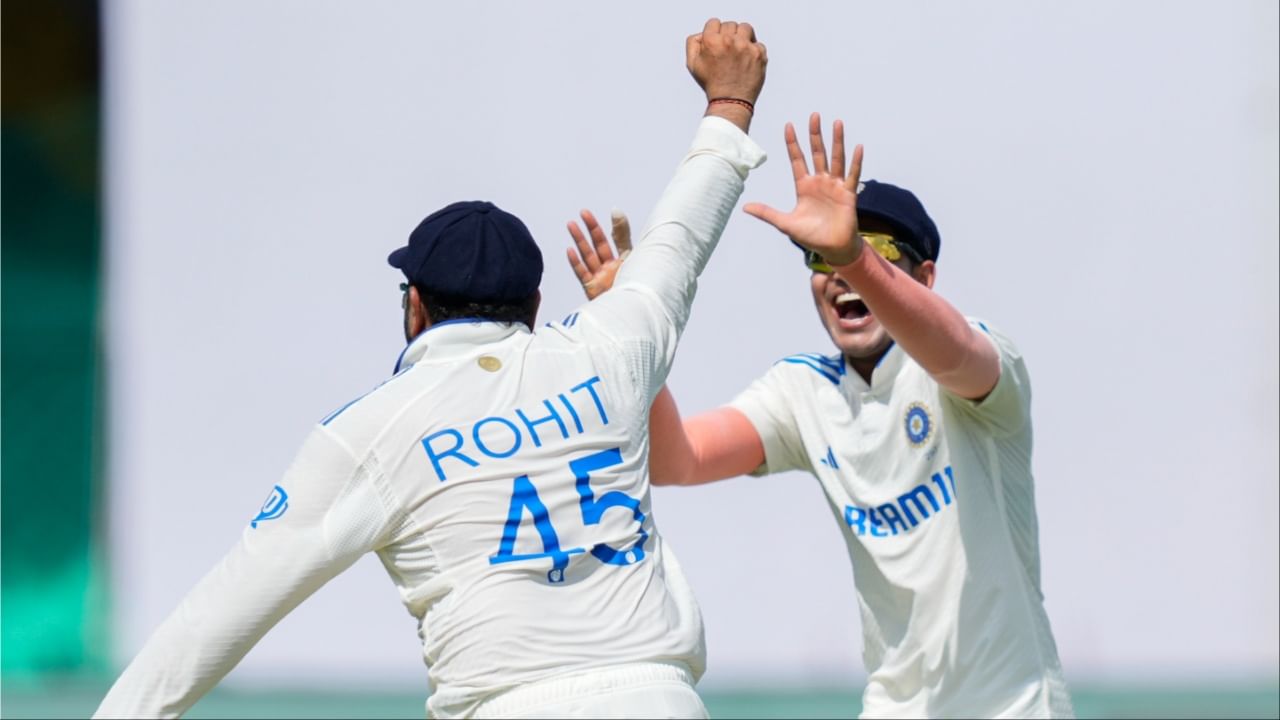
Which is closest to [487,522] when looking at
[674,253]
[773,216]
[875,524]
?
[674,253]

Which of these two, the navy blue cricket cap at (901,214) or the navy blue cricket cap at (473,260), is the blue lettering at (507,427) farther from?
the navy blue cricket cap at (901,214)

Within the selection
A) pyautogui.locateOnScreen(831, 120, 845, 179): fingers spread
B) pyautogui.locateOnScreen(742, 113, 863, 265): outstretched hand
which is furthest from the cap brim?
pyautogui.locateOnScreen(831, 120, 845, 179): fingers spread

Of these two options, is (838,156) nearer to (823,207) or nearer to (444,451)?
(823,207)

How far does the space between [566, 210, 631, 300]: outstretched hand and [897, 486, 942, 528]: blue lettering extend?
2.43ft

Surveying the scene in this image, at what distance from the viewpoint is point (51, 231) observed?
659 cm

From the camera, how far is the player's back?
8.37ft

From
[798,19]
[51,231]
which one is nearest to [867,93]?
[798,19]

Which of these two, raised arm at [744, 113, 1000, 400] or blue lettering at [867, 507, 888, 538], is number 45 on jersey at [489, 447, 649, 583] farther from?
blue lettering at [867, 507, 888, 538]

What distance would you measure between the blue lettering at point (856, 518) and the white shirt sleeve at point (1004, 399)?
30cm

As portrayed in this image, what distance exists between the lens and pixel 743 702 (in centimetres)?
598

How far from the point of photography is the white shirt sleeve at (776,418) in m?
3.72

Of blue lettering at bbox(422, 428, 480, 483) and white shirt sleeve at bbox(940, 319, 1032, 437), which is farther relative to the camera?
white shirt sleeve at bbox(940, 319, 1032, 437)

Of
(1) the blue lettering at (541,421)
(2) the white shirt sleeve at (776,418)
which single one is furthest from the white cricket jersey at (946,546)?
(1) the blue lettering at (541,421)

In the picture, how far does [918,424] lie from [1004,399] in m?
0.21
